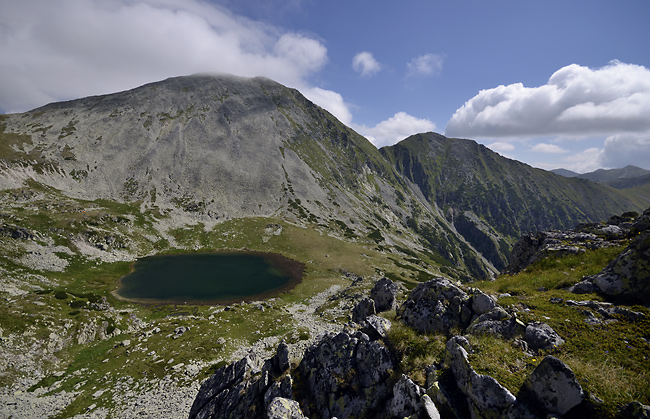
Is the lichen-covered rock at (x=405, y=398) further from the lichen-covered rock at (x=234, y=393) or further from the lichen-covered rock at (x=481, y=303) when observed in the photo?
the lichen-covered rock at (x=234, y=393)

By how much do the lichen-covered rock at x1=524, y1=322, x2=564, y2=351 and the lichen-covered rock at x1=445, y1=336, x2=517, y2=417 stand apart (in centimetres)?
336

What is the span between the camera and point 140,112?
615ft

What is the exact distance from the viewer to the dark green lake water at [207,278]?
6906 centimetres

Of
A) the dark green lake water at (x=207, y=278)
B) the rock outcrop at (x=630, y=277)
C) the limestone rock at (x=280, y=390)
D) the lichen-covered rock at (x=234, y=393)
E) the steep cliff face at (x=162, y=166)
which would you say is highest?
the steep cliff face at (x=162, y=166)

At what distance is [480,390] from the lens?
34.7 feet

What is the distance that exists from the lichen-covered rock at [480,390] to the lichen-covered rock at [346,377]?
463cm

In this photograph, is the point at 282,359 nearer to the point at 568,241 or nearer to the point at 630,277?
the point at 630,277

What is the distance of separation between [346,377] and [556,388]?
1115 cm

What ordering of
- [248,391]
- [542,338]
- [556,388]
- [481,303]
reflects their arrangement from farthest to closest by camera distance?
[248,391], [481,303], [542,338], [556,388]

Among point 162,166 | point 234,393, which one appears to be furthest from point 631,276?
point 162,166

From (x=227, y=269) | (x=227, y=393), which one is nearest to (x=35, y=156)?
(x=227, y=269)

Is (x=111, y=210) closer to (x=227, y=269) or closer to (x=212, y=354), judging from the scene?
(x=227, y=269)

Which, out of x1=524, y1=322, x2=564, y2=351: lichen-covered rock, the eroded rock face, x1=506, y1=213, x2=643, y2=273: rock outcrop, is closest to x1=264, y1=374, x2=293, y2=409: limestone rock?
the eroded rock face

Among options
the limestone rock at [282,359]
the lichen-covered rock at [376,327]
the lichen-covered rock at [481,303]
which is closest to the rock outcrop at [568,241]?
the lichen-covered rock at [481,303]
